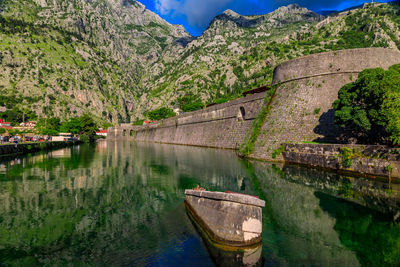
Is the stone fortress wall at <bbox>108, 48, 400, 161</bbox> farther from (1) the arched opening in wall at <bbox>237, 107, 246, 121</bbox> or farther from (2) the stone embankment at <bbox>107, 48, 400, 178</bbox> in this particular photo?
(1) the arched opening in wall at <bbox>237, 107, 246, 121</bbox>

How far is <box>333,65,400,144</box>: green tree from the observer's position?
15.1m

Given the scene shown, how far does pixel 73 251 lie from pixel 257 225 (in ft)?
17.8

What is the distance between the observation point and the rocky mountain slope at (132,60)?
113 meters

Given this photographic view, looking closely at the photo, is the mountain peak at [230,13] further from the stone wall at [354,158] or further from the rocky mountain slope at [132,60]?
the stone wall at [354,158]

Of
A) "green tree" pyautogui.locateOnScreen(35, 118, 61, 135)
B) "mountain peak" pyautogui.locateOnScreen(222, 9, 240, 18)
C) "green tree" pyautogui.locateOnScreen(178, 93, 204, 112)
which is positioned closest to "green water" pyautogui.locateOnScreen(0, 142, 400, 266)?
"green tree" pyautogui.locateOnScreen(35, 118, 61, 135)

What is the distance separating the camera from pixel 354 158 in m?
16.3

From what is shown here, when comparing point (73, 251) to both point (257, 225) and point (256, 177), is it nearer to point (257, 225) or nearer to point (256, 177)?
point (257, 225)

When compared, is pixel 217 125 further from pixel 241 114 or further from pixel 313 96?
pixel 313 96

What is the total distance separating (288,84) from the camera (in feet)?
90.8

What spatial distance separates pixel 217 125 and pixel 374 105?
A: 27.8 metres

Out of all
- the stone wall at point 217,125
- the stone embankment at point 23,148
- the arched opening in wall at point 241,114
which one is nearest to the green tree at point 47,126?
the stone embankment at point 23,148

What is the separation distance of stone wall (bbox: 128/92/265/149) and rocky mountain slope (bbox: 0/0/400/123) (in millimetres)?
57796

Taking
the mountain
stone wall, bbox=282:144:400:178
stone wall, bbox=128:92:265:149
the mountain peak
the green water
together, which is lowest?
the green water

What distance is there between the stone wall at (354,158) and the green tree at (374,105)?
110cm
